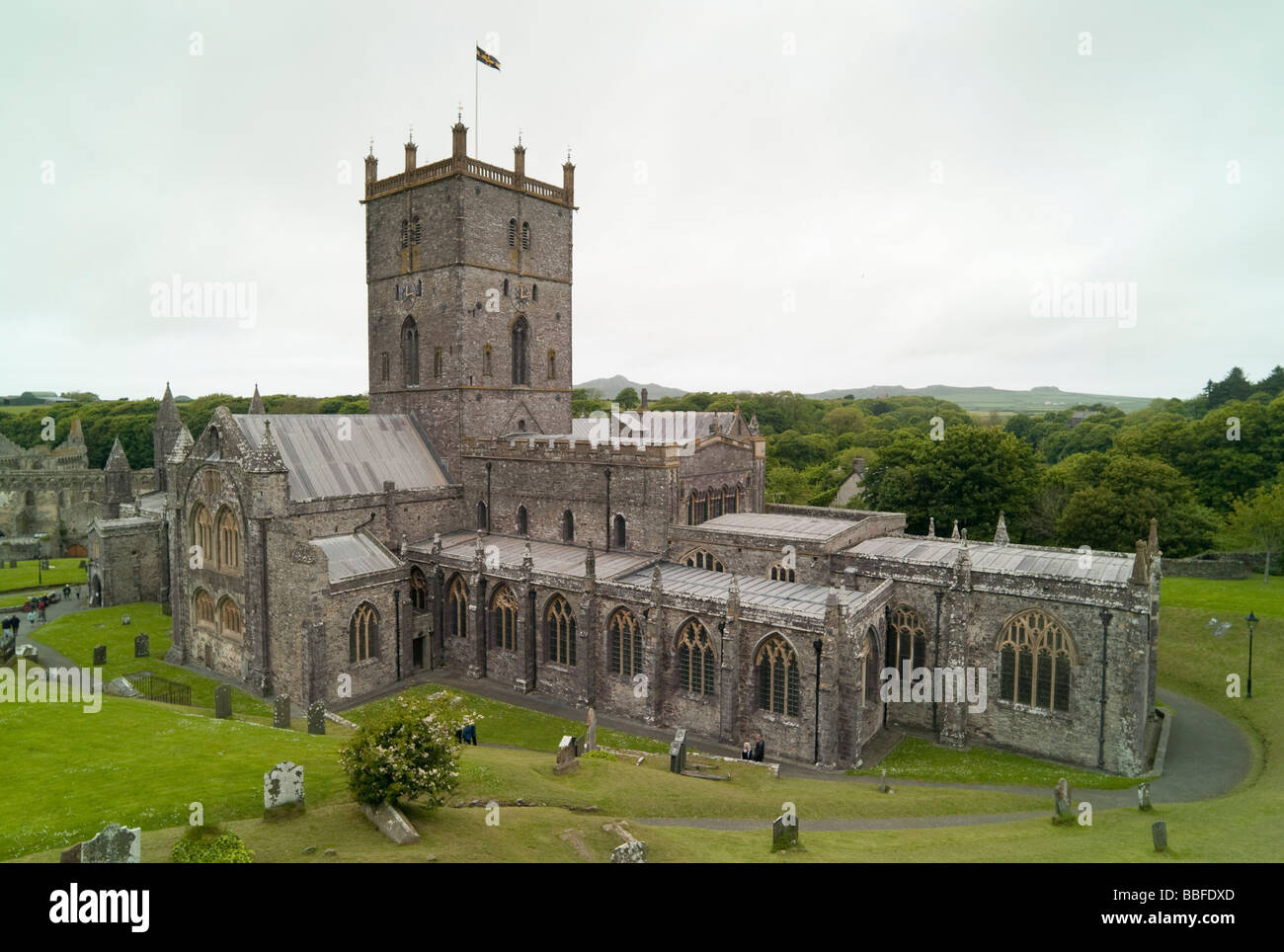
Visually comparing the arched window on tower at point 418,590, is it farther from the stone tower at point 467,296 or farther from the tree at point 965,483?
the tree at point 965,483

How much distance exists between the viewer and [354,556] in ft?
116

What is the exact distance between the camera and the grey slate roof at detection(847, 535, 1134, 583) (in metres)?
29.1

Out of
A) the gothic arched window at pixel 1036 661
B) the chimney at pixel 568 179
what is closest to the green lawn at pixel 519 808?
the gothic arched window at pixel 1036 661

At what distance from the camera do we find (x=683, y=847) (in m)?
17.3

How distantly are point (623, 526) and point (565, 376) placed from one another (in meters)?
13.8

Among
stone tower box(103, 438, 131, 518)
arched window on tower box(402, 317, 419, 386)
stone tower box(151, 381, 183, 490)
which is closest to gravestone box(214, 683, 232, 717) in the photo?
arched window on tower box(402, 317, 419, 386)

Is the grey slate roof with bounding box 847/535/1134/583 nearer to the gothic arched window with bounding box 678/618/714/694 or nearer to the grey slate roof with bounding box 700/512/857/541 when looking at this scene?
the grey slate roof with bounding box 700/512/857/541

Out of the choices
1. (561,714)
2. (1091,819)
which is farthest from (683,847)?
(561,714)

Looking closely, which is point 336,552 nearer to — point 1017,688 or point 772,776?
point 772,776

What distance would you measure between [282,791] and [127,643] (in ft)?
107

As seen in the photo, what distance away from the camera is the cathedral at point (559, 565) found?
28.2 metres

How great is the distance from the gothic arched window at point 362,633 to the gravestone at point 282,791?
17082 millimetres

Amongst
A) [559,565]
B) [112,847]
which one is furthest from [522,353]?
[112,847]
